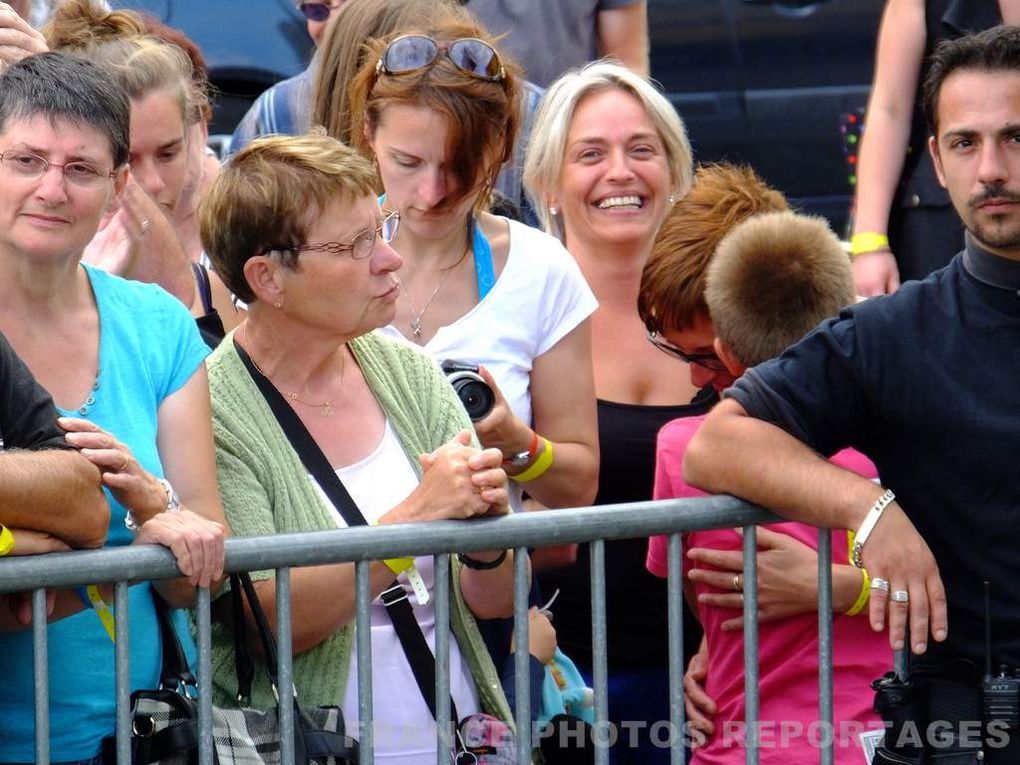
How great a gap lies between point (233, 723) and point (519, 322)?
1.27m

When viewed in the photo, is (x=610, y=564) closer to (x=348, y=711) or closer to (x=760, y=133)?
(x=348, y=711)

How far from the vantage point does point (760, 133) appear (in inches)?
262

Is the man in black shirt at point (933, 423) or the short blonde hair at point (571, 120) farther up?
the short blonde hair at point (571, 120)

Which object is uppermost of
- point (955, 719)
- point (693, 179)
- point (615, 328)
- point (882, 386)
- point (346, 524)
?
point (693, 179)

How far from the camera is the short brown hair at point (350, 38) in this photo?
4215 millimetres

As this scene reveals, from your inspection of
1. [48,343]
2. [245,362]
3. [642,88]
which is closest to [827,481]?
[245,362]

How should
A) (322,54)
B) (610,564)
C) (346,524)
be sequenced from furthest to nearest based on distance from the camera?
(322,54) → (610,564) → (346,524)

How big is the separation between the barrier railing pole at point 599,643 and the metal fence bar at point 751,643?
0.26 metres

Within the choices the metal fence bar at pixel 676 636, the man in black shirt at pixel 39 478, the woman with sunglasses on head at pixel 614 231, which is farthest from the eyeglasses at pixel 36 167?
the woman with sunglasses on head at pixel 614 231

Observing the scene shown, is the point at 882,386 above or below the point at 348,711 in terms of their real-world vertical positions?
above

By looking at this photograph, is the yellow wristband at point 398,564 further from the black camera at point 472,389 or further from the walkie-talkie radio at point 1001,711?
the walkie-talkie radio at point 1001,711

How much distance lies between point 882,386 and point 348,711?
112cm

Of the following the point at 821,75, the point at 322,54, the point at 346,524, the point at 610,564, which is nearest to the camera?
A: the point at 346,524

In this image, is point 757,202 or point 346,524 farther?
point 757,202
